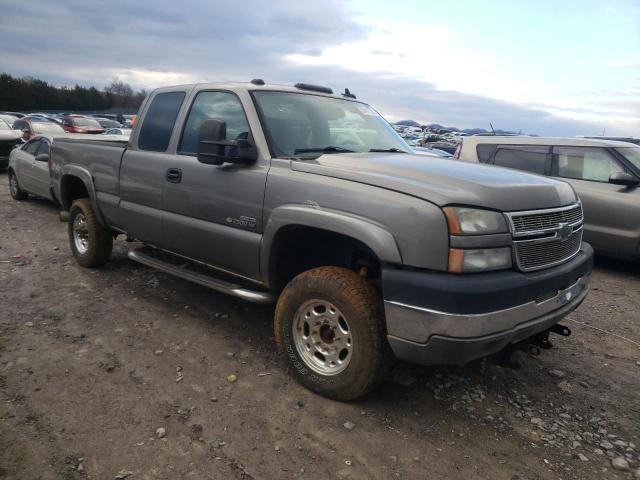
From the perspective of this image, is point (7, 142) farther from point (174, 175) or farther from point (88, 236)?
point (174, 175)

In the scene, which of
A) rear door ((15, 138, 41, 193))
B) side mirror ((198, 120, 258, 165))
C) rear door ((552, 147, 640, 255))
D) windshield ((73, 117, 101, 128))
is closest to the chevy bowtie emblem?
side mirror ((198, 120, 258, 165))

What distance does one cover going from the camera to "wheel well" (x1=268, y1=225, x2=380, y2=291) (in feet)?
11.0

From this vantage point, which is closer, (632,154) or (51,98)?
(632,154)

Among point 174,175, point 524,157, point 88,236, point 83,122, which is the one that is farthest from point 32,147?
point 83,122

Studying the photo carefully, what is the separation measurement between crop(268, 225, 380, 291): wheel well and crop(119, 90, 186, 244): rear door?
1.43m

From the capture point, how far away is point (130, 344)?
13.1 ft

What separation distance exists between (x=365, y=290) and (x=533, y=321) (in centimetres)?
97

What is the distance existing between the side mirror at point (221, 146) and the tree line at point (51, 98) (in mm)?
53254

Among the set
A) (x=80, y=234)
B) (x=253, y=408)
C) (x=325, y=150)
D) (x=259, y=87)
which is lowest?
(x=253, y=408)

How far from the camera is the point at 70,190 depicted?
6.16m

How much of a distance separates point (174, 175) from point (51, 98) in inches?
2427

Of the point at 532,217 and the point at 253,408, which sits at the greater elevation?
the point at 532,217

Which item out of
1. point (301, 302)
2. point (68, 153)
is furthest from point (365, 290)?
point (68, 153)

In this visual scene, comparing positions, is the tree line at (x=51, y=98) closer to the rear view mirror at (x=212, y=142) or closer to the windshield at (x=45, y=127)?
the windshield at (x=45, y=127)
